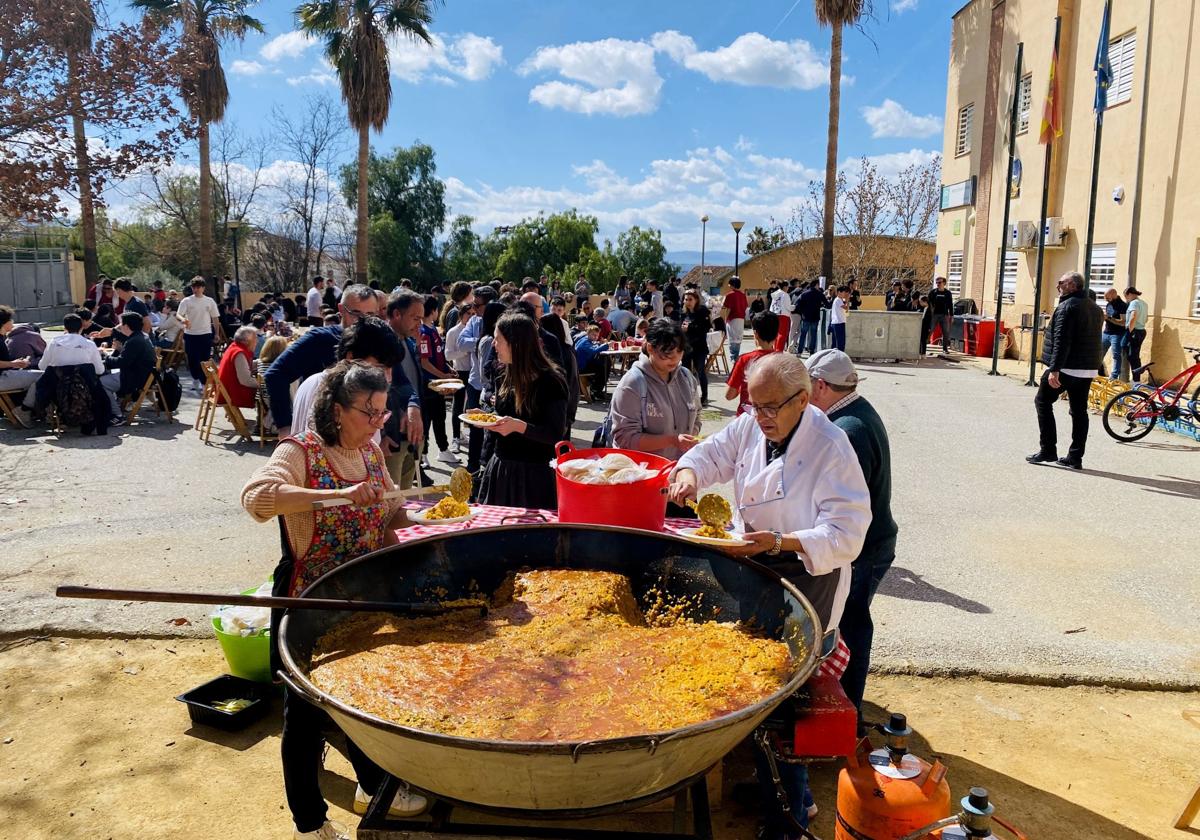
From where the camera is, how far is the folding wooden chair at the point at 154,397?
1134 centimetres

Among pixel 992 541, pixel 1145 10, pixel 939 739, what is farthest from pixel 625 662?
pixel 1145 10

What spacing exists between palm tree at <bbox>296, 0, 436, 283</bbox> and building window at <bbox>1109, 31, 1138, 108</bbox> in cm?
1808

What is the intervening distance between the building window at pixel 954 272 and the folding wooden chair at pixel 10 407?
24.3 m

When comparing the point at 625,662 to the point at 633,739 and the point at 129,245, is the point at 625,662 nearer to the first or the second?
the point at 633,739

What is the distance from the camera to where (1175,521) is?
713 cm

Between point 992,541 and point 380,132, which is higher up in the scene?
point 380,132

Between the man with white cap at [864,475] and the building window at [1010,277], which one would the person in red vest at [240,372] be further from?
the building window at [1010,277]

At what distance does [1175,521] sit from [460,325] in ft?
24.1

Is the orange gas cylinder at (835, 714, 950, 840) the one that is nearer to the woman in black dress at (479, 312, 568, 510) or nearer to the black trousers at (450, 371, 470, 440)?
the woman in black dress at (479, 312, 568, 510)

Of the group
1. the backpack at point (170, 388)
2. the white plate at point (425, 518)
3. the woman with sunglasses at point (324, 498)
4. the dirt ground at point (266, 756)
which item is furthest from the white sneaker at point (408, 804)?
the backpack at point (170, 388)

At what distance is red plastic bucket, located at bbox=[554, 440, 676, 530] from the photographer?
10.8 ft

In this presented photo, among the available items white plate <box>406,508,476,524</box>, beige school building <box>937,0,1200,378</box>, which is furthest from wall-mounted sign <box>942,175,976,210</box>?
white plate <box>406,508,476,524</box>

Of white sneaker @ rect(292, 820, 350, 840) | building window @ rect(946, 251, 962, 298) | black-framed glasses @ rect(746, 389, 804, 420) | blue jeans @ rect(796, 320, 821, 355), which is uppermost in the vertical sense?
building window @ rect(946, 251, 962, 298)

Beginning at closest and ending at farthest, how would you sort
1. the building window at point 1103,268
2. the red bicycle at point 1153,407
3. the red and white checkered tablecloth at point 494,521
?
the red and white checkered tablecloth at point 494,521 → the red bicycle at point 1153,407 → the building window at point 1103,268
